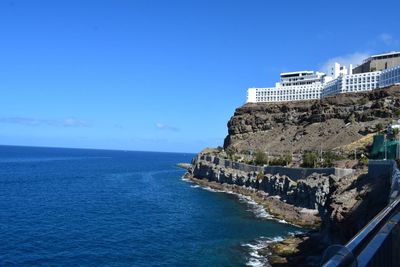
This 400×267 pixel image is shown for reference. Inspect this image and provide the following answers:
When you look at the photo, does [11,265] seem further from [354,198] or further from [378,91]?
[378,91]

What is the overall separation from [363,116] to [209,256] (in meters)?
72.5

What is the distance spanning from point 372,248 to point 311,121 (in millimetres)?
111105

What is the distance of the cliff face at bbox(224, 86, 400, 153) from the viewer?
9469 centimetres

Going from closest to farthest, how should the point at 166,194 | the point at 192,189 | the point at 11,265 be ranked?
the point at 11,265, the point at 166,194, the point at 192,189

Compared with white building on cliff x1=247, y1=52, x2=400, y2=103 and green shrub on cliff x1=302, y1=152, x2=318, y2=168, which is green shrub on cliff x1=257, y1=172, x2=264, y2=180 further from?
white building on cliff x1=247, y1=52, x2=400, y2=103

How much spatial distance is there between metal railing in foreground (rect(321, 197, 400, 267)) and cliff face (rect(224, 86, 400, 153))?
8656 centimetres

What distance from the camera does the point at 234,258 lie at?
120 feet

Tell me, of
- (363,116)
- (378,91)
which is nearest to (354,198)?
(363,116)

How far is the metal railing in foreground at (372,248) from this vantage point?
13.5 feet

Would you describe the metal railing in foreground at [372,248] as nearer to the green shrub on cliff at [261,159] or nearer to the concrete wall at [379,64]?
the green shrub on cliff at [261,159]

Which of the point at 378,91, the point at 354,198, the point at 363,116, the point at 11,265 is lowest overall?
the point at 11,265

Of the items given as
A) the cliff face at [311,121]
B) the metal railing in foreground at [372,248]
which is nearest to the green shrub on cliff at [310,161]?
the cliff face at [311,121]

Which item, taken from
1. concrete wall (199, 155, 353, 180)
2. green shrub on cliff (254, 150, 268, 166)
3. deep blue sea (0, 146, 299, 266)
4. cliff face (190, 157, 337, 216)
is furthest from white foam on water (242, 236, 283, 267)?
green shrub on cliff (254, 150, 268, 166)

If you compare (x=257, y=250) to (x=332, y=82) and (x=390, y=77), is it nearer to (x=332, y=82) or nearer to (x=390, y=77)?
(x=390, y=77)
